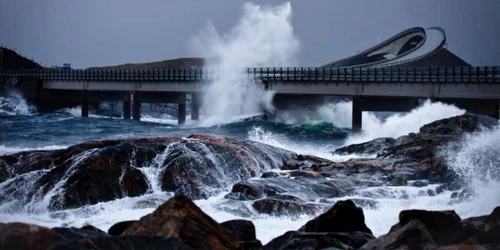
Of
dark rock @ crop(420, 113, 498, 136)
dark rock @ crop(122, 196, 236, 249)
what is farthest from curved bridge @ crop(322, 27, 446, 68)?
dark rock @ crop(122, 196, 236, 249)

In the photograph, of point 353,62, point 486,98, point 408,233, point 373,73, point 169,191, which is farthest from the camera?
point 353,62

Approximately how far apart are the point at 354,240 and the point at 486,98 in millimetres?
30169

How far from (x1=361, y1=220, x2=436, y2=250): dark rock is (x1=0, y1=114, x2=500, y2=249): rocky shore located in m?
0.02

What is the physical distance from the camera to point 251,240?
1130 cm

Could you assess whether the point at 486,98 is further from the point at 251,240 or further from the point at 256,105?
the point at 251,240

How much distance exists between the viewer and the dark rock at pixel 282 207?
16.8m

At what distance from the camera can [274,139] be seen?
38.7m

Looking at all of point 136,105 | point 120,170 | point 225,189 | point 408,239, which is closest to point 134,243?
point 408,239

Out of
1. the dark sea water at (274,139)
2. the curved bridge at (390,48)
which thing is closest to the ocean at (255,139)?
the dark sea water at (274,139)

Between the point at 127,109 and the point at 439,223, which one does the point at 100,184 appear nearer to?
the point at 439,223

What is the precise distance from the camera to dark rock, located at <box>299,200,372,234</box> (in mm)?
12375

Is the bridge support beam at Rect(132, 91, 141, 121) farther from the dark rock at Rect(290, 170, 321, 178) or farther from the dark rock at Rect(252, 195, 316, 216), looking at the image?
the dark rock at Rect(252, 195, 316, 216)

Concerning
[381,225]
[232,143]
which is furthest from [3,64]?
[381,225]

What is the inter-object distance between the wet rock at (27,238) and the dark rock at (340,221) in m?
4.85
